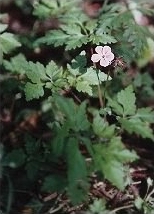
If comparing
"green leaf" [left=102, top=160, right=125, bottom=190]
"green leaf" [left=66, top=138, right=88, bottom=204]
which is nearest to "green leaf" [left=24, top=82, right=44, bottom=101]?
"green leaf" [left=66, top=138, right=88, bottom=204]

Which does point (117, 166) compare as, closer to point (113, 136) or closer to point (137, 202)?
point (113, 136)

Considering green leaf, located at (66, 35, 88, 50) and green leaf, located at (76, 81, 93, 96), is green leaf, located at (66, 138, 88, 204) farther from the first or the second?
green leaf, located at (66, 35, 88, 50)

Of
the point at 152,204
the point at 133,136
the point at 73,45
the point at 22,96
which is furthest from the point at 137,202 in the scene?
the point at 22,96

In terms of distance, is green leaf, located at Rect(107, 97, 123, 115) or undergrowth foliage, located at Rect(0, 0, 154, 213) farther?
green leaf, located at Rect(107, 97, 123, 115)

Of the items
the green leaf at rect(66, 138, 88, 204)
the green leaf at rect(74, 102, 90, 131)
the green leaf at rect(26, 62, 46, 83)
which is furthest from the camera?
the green leaf at rect(26, 62, 46, 83)

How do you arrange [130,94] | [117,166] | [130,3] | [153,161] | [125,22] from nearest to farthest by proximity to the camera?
[117,166] → [130,94] → [125,22] → [153,161] → [130,3]

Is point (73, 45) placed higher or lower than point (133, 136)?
higher

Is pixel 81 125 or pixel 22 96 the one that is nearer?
pixel 81 125
